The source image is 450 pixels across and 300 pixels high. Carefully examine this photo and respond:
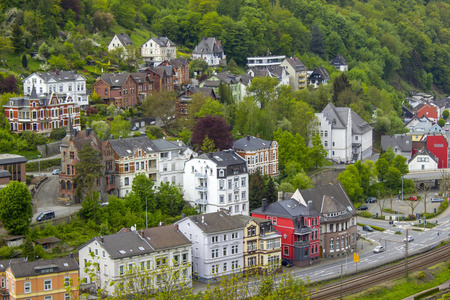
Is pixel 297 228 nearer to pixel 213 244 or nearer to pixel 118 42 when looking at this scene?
pixel 213 244

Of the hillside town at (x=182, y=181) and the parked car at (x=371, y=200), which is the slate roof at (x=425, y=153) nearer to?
the hillside town at (x=182, y=181)

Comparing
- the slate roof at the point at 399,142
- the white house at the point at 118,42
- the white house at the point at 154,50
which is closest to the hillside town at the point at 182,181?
the slate roof at the point at 399,142

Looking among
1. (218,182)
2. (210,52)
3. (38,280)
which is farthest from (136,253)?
(210,52)

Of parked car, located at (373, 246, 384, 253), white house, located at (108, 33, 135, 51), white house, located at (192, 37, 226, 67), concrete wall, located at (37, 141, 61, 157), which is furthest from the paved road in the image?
white house, located at (192, 37, 226, 67)

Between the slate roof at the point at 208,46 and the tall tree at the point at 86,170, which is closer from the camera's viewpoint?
the tall tree at the point at 86,170

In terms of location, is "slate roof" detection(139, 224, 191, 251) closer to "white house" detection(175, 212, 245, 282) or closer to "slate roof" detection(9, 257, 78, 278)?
"white house" detection(175, 212, 245, 282)

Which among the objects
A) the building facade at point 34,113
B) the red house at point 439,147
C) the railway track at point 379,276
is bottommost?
the railway track at point 379,276
